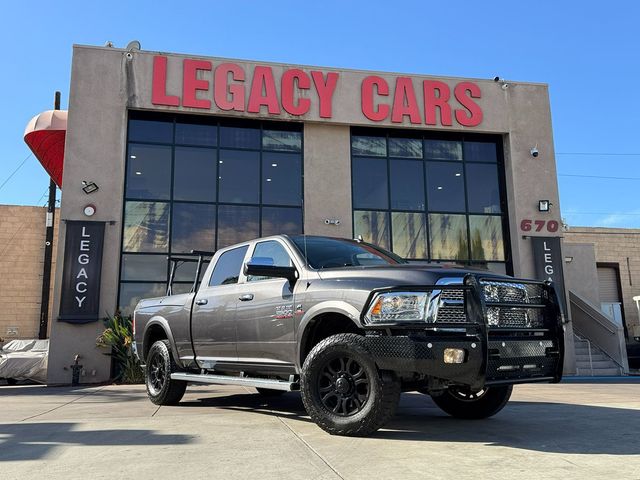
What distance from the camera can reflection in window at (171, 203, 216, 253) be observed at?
14.0 meters

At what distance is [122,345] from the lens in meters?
12.4

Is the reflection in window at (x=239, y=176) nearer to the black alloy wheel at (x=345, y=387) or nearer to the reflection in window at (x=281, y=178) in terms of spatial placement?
the reflection in window at (x=281, y=178)

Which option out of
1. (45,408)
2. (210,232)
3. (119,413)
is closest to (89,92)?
(210,232)

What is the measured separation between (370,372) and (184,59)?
474 inches

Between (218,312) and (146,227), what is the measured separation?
842 centimetres

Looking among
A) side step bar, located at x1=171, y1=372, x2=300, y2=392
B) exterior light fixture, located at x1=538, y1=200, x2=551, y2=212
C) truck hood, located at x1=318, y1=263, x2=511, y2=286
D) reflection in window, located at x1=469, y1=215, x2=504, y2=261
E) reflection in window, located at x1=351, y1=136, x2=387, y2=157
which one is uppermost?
reflection in window, located at x1=351, y1=136, x2=387, y2=157

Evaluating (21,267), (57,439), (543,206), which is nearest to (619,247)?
(543,206)

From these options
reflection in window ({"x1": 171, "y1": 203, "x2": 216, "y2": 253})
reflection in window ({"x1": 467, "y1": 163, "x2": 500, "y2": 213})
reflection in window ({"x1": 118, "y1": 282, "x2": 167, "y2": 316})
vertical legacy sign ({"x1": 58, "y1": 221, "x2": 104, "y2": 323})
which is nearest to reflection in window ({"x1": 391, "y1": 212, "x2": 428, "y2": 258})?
reflection in window ({"x1": 467, "y1": 163, "x2": 500, "y2": 213})

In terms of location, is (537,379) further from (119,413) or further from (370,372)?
(119,413)

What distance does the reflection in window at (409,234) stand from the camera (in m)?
15.1

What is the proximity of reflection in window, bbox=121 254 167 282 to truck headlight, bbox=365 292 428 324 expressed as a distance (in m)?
Answer: 10.3

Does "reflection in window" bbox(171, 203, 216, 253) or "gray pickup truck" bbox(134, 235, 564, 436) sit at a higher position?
"reflection in window" bbox(171, 203, 216, 253)

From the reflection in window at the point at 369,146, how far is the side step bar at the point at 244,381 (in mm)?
9920

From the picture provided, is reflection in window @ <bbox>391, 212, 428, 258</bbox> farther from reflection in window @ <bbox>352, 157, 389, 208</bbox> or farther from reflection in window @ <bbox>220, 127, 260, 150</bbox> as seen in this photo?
reflection in window @ <bbox>220, 127, 260, 150</bbox>
